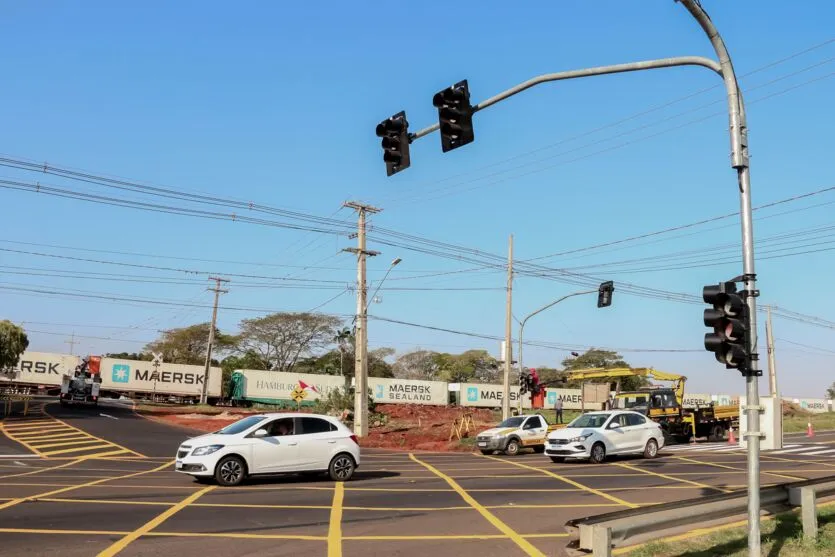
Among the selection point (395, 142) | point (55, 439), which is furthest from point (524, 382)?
point (395, 142)

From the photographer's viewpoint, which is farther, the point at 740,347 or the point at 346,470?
the point at 346,470

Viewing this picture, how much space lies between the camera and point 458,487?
15500 millimetres

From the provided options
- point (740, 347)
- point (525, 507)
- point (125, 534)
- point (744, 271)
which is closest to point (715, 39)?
point (744, 271)

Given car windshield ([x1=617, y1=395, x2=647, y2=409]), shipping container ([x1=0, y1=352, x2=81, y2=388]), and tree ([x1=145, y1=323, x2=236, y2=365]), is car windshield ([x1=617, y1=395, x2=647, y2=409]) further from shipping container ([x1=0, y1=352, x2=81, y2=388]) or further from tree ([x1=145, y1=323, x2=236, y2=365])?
tree ([x1=145, y1=323, x2=236, y2=365])

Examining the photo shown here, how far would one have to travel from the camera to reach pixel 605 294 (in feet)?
97.8

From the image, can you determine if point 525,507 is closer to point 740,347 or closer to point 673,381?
point 740,347

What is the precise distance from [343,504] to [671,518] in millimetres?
6616

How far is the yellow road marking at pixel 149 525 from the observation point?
27.6ft

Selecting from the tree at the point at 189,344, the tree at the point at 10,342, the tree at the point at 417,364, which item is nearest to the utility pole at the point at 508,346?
the tree at the point at 10,342

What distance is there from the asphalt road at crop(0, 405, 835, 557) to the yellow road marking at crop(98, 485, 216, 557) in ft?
0.06

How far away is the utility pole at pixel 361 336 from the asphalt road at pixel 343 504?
9.46 meters

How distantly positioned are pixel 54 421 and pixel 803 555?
35071 mm

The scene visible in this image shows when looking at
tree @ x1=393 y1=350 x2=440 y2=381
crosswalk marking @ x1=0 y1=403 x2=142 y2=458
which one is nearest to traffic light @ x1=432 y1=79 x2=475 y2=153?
crosswalk marking @ x1=0 y1=403 x2=142 y2=458

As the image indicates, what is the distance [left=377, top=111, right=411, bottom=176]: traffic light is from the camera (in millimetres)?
11438
